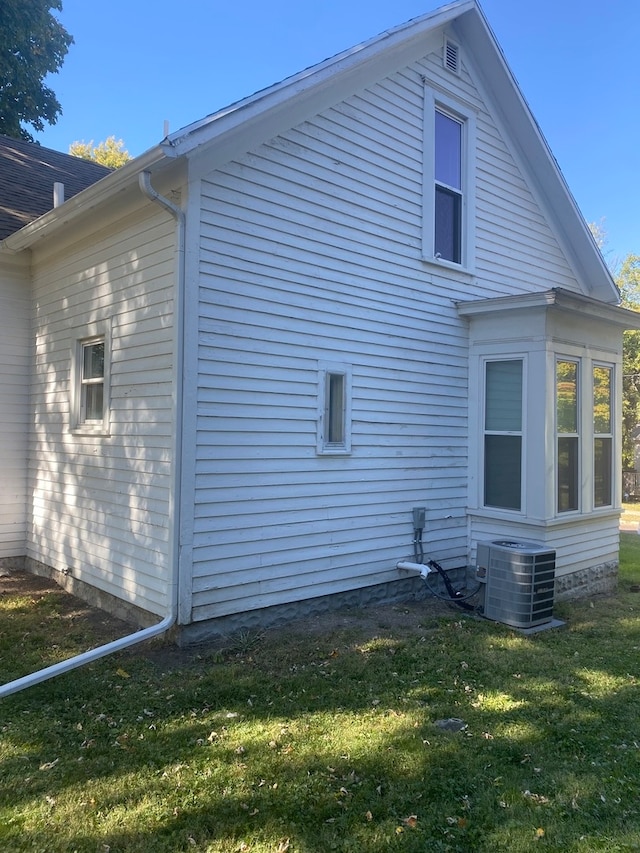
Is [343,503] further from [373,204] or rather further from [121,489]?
[373,204]

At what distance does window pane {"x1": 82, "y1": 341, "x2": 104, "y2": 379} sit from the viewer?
21.8 ft

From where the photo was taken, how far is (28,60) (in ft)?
59.5

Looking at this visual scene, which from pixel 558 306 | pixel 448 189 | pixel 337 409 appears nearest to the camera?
pixel 337 409

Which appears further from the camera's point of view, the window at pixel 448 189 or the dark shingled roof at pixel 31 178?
the dark shingled roof at pixel 31 178

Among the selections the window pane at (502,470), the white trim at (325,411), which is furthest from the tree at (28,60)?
the window pane at (502,470)

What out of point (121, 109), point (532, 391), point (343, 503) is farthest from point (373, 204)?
point (121, 109)

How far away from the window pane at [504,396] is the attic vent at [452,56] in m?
3.81

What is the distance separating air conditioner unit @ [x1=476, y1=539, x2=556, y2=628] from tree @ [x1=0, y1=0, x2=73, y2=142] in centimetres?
1885

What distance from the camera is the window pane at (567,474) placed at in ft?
23.5

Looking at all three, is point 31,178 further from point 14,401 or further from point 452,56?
point 452,56

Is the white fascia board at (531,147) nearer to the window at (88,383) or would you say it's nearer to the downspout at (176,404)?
the downspout at (176,404)

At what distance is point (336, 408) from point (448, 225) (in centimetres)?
314

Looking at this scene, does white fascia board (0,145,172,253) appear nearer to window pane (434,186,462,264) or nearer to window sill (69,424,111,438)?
window sill (69,424,111,438)

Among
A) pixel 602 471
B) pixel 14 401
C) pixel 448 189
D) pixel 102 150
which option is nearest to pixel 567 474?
pixel 602 471
